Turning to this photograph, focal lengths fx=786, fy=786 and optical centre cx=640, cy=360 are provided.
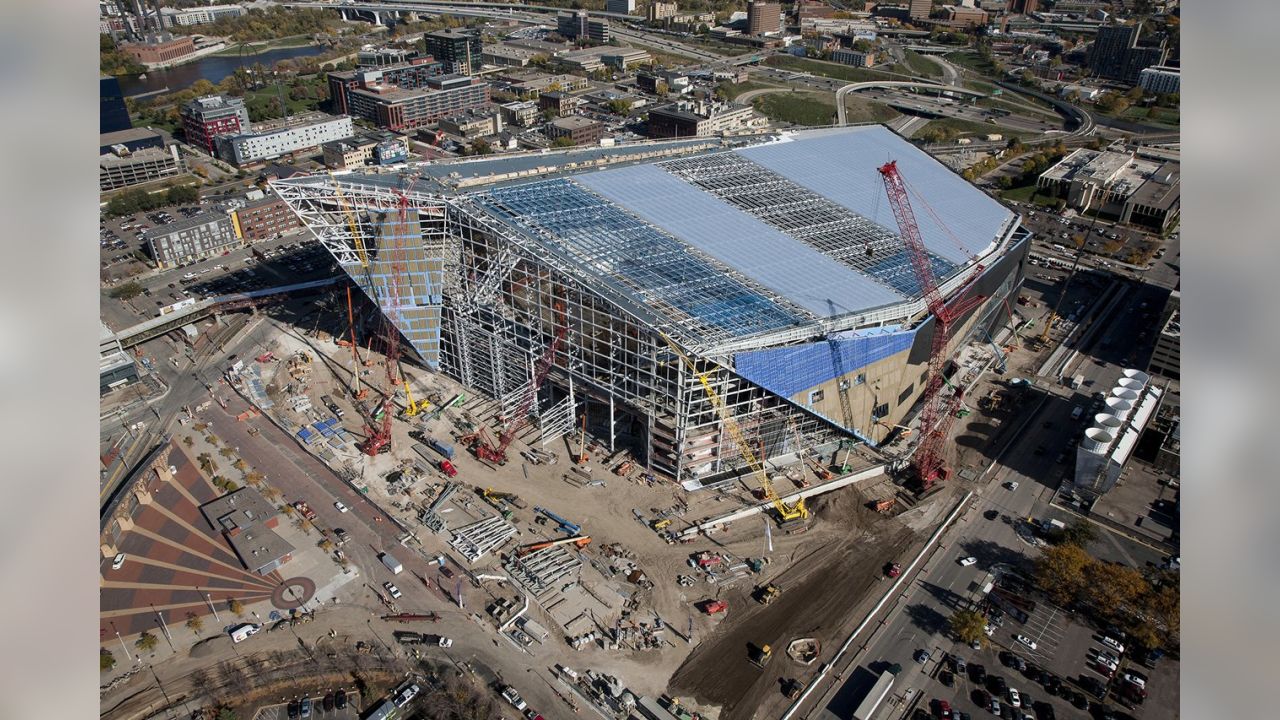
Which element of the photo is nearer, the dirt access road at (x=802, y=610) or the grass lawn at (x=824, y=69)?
the dirt access road at (x=802, y=610)

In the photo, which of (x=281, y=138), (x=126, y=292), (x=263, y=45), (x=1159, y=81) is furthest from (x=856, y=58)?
(x=126, y=292)

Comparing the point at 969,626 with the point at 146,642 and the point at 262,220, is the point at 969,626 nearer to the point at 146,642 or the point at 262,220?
the point at 146,642

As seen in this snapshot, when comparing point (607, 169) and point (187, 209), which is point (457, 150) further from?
point (607, 169)

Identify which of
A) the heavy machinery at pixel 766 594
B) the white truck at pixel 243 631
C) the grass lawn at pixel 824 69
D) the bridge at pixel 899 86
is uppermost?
the grass lawn at pixel 824 69

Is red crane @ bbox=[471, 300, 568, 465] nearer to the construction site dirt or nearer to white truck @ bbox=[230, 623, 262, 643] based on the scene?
white truck @ bbox=[230, 623, 262, 643]

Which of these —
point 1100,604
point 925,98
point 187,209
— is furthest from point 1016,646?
point 925,98

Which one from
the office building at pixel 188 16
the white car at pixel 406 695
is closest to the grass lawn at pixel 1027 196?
the white car at pixel 406 695

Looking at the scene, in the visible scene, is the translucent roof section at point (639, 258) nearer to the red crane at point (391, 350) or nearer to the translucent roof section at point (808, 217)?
the red crane at point (391, 350)
